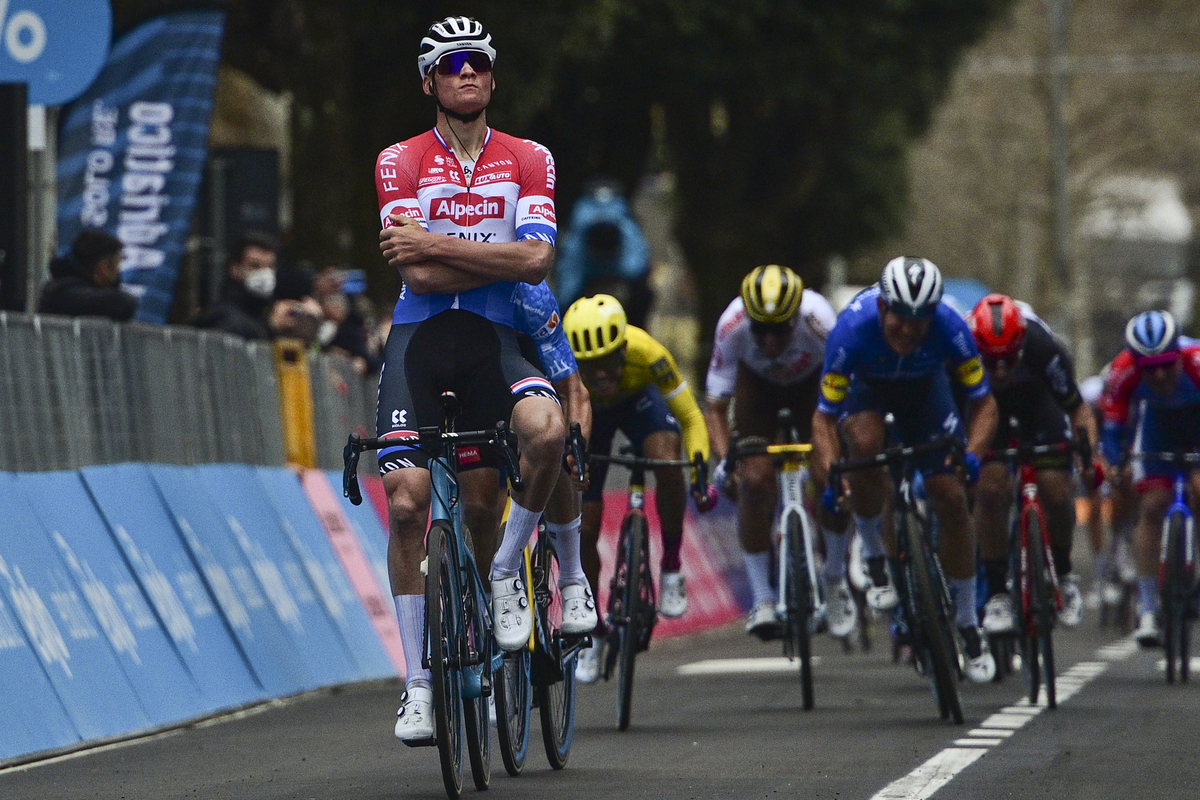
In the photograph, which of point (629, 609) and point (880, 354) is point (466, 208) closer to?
point (629, 609)

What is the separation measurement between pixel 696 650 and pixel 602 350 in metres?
5.50

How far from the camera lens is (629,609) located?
423 inches

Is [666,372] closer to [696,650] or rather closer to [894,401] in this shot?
[894,401]

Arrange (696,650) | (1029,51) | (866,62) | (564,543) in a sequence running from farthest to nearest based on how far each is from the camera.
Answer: (1029,51), (866,62), (696,650), (564,543)

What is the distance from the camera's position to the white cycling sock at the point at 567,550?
8.77 meters

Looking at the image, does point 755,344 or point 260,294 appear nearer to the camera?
point 755,344

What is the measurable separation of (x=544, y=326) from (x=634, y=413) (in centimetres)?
362

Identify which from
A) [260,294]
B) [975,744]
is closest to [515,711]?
[975,744]

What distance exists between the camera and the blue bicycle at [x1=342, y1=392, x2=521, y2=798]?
7.27 meters

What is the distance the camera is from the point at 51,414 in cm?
1041

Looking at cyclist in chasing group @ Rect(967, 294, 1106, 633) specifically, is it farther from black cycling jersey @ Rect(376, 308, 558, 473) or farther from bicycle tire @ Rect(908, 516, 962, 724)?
black cycling jersey @ Rect(376, 308, 558, 473)

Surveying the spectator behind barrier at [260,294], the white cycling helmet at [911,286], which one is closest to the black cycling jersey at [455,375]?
the white cycling helmet at [911,286]

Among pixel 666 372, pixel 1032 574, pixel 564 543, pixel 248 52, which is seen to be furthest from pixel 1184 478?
pixel 248 52

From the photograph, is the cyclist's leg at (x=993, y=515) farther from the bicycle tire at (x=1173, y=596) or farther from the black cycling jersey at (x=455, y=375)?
the black cycling jersey at (x=455, y=375)
